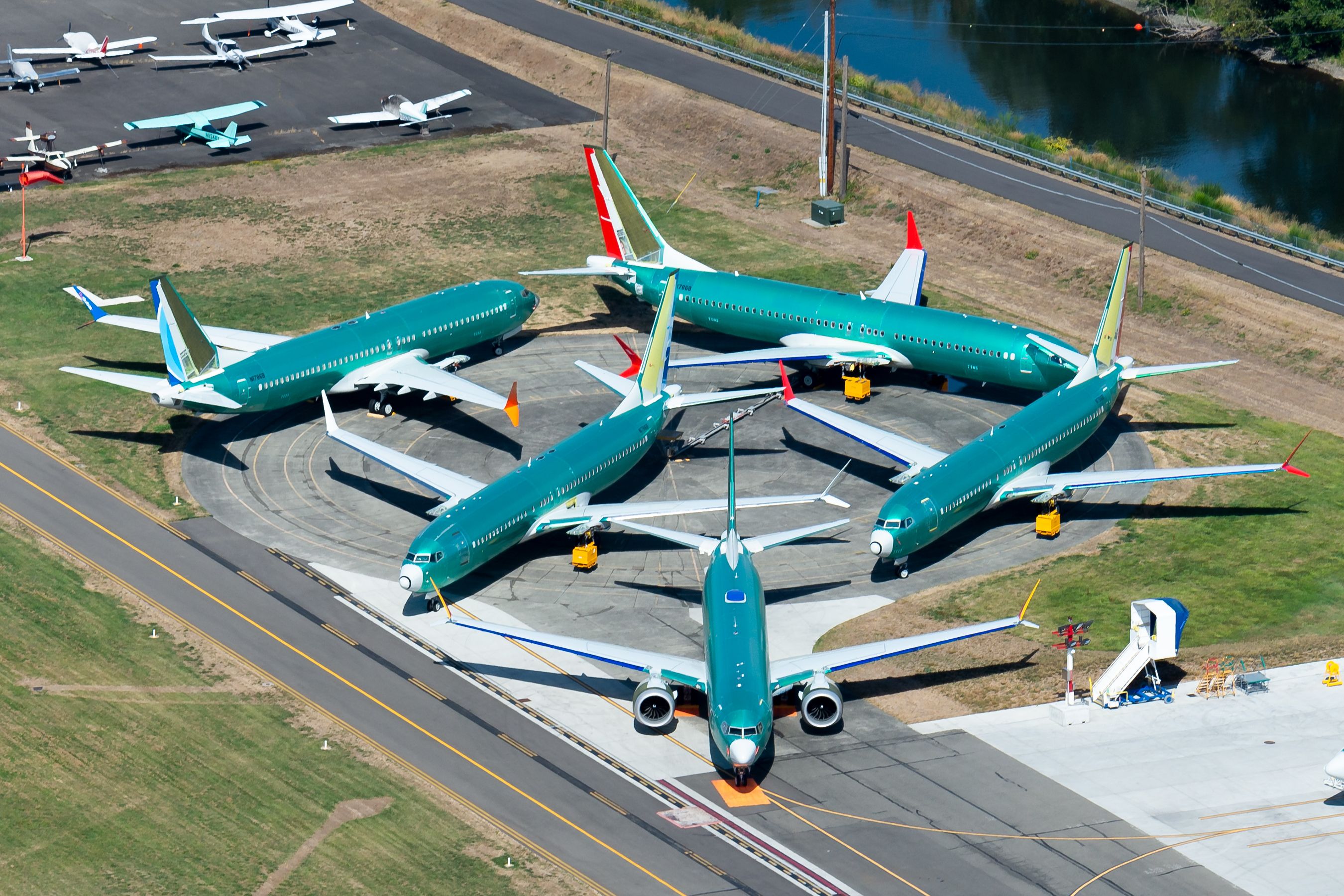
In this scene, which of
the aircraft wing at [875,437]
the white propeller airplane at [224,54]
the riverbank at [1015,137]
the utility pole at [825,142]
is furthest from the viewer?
the white propeller airplane at [224,54]

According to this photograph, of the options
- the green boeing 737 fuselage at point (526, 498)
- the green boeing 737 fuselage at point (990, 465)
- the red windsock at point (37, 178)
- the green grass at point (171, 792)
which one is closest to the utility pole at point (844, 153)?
the green boeing 737 fuselage at point (990, 465)

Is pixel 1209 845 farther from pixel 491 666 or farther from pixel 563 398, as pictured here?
pixel 563 398

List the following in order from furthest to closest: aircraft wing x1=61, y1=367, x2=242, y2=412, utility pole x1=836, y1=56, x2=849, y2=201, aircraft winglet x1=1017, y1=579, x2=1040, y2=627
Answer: utility pole x1=836, y1=56, x2=849, y2=201 → aircraft wing x1=61, y1=367, x2=242, y2=412 → aircraft winglet x1=1017, y1=579, x2=1040, y2=627

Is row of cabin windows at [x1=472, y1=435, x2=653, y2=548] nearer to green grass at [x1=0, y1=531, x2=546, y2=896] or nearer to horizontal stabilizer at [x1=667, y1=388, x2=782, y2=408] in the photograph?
horizontal stabilizer at [x1=667, y1=388, x2=782, y2=408]

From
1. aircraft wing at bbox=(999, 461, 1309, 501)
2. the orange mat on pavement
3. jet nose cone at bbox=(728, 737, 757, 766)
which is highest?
aircraft wing at bbox=(999, 461, 1309, 501)

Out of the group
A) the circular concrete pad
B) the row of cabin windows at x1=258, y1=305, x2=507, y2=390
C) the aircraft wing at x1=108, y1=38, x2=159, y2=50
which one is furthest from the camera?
the aircraft wing at x1=108, y1=38, x2=159, y2=50

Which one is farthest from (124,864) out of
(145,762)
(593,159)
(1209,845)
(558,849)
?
(593,159)

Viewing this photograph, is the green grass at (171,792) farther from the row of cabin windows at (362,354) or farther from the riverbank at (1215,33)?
the riverbank at (1215,33)

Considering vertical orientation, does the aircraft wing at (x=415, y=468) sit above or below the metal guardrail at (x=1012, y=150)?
below

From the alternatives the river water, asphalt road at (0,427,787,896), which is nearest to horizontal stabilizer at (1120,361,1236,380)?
asphalt road at (0,427,787,896)
